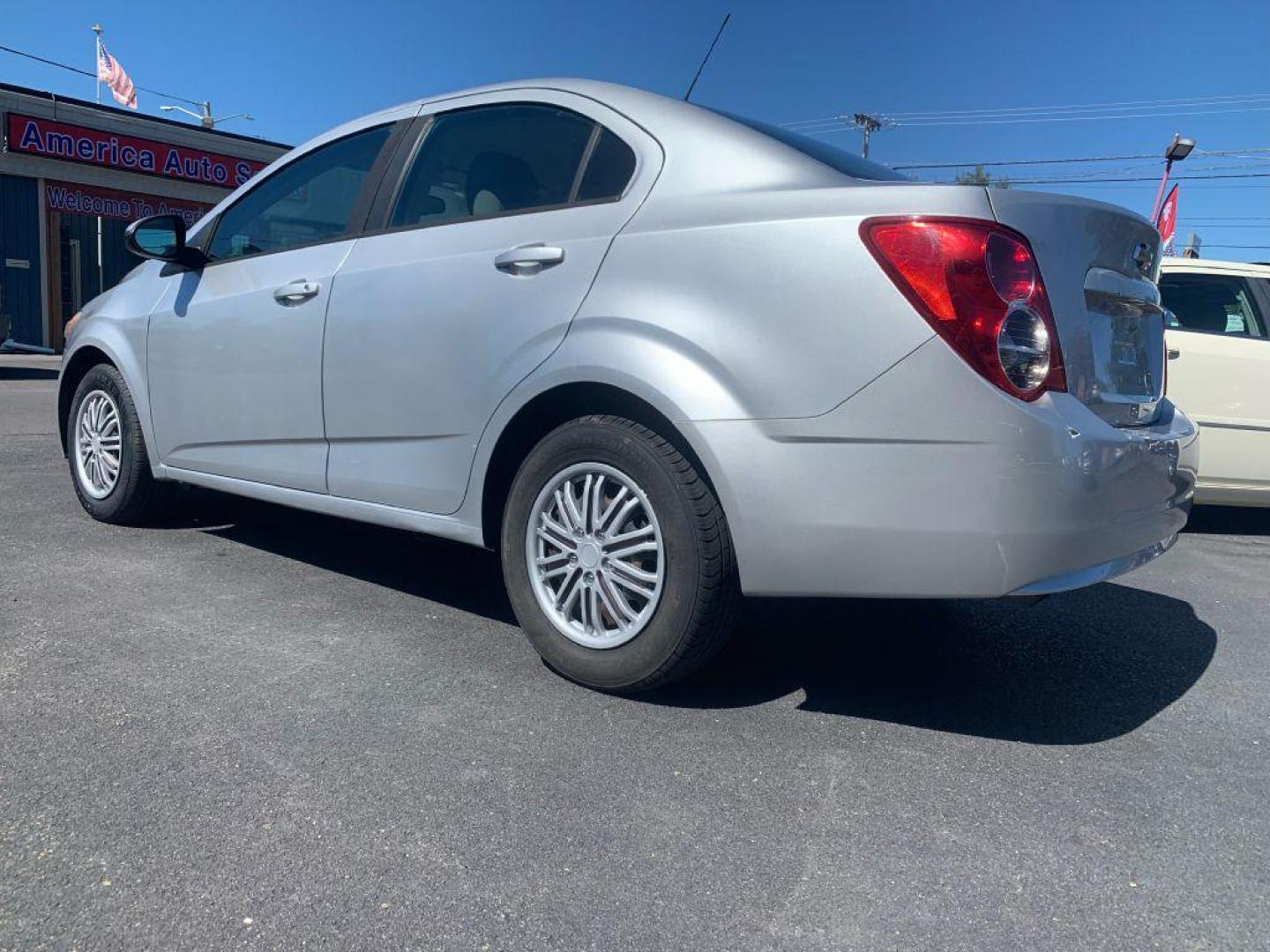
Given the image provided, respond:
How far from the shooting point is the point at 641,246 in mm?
2861

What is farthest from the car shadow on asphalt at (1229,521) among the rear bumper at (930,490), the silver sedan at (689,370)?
the rear bumper at (930,490)

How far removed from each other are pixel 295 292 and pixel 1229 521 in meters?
6.01

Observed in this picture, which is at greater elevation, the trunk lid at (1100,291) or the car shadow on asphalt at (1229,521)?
the trunk lid at (1100,291)

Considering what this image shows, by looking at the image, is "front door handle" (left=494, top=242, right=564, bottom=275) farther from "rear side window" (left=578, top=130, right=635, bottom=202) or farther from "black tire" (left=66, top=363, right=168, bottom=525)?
"black tire" (left=66, top=363, right=168, bottom=525)

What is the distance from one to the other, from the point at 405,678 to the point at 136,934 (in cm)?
127

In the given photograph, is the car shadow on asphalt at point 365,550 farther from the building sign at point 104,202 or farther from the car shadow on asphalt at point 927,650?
the building sign at point 104,202

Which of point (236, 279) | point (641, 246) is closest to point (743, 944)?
point (641, 246)

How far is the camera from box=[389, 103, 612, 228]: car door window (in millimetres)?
3242

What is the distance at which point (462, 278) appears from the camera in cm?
326

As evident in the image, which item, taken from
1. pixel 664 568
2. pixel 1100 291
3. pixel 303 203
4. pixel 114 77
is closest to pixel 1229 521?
pixel 1100 291

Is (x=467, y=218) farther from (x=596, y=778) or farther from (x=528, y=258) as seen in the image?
(x=596, y=778)

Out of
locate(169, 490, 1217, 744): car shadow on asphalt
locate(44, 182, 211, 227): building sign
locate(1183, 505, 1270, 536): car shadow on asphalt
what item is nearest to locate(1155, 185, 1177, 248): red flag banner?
locate(1183, 505, 1270, 536): car shadow on asphalt

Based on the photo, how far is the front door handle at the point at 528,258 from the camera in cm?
304

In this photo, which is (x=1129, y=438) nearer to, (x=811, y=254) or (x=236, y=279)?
(x=811, y=254)
